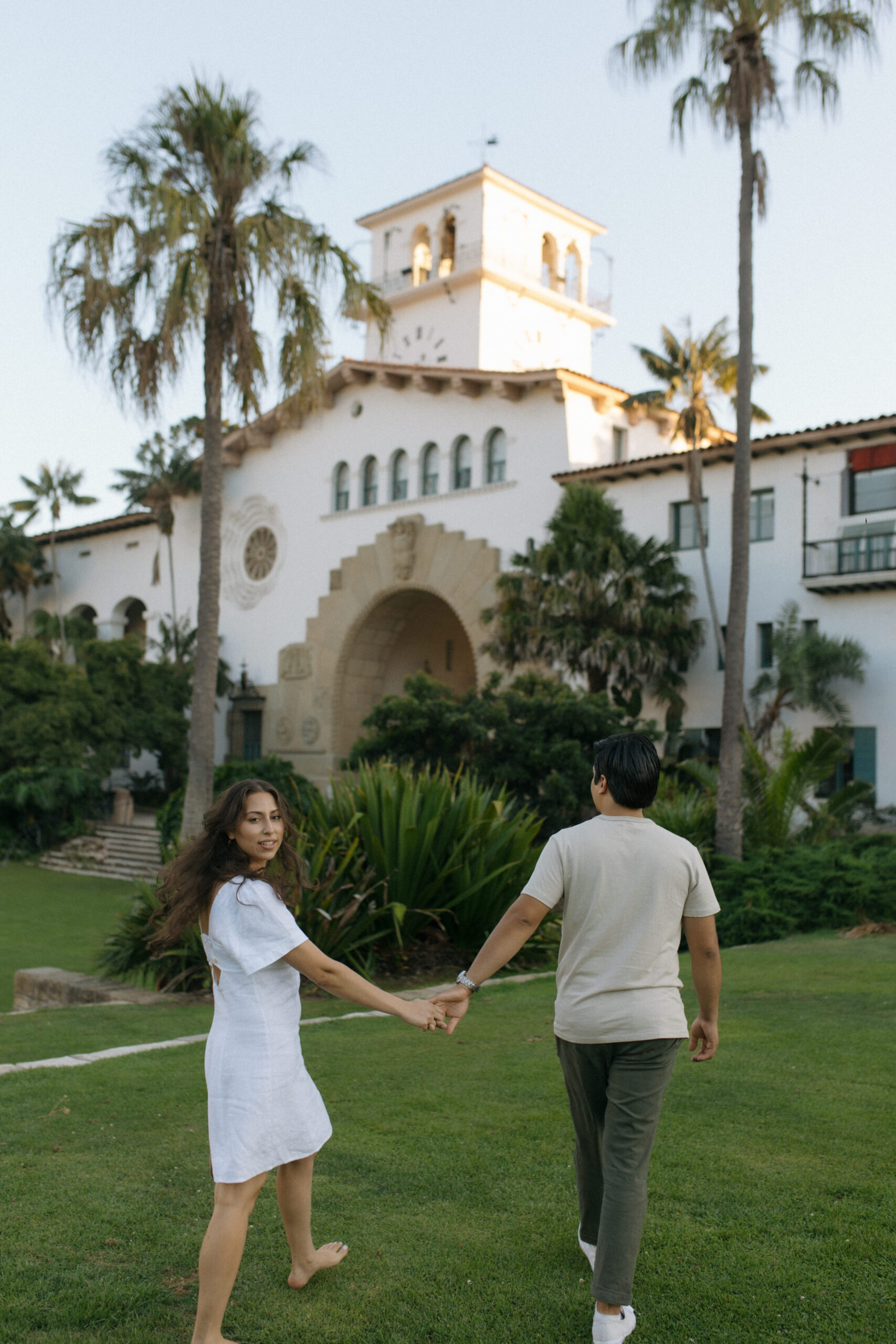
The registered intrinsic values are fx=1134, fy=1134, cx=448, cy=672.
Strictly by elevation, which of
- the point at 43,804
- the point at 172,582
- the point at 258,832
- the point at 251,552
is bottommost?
the point at 43,804

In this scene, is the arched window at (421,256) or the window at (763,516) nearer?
the window at (763,516)

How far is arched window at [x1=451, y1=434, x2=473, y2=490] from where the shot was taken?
29.7 m

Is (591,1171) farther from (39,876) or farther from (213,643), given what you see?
(39,876)

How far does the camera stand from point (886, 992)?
8.70 metres

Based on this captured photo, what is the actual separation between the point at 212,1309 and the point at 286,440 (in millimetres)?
33460

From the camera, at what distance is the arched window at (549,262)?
126ft

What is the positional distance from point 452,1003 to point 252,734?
3177 cm

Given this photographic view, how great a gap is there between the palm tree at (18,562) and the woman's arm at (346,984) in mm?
39863

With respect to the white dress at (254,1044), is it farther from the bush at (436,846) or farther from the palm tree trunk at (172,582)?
the palm tree trunk at (172,582)

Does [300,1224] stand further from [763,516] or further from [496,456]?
[496,456]

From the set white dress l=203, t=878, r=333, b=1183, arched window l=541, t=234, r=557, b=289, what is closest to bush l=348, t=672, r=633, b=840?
white dress l=203, t=878, r=333, b=1183

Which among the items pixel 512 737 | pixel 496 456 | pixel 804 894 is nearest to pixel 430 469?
pixel 496 456

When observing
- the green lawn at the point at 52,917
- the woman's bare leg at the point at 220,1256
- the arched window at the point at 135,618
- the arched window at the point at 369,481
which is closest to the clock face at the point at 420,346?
the arched window at the point at 369,481

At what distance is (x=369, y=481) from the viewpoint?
1284 inches
